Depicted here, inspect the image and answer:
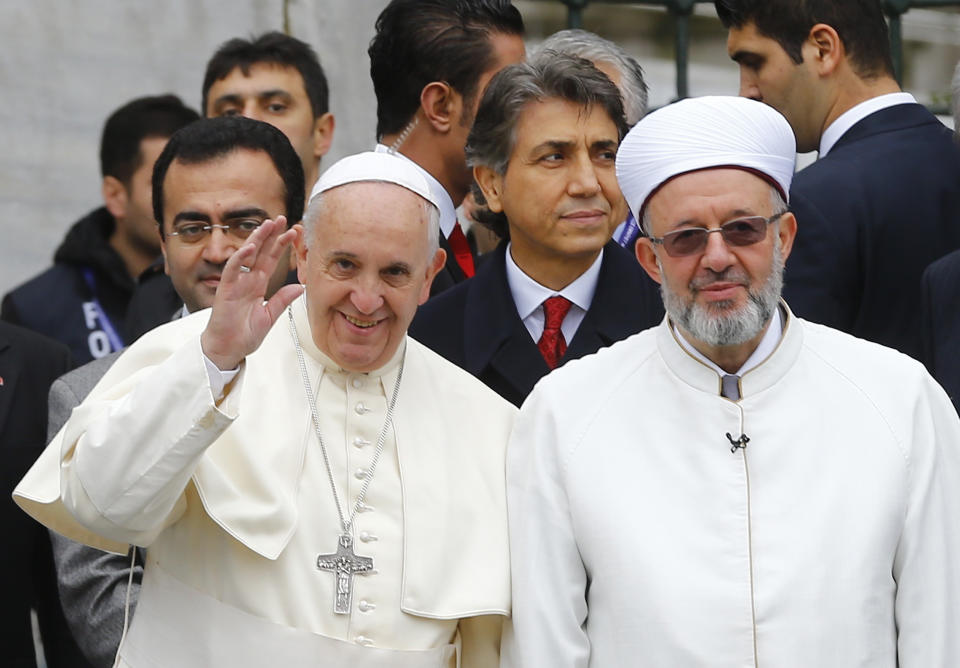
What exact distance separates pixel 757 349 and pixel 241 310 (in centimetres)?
116

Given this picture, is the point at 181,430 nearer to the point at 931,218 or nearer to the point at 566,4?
the point at 931,218

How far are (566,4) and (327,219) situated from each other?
137 inches

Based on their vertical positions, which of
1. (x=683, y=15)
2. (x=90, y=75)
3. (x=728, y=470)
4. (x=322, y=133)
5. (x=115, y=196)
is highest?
(x=683, y=15)

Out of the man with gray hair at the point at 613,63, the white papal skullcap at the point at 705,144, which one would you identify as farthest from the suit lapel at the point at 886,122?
the white papal skullcap at the point at 705,144

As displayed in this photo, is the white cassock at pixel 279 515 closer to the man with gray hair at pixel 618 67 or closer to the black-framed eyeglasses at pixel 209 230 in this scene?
the black-framed eyeglasses at pixel 209 230

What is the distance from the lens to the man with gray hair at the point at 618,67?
18.4ft

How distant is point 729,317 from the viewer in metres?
3.95

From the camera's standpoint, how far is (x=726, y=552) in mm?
3791

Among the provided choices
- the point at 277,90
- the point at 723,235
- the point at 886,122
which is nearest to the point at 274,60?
the point at 277,90

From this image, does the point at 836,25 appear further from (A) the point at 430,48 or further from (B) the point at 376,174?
(B) the point at 376,174

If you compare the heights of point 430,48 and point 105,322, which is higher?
point 430,48

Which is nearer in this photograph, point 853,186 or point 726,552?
point 726,552

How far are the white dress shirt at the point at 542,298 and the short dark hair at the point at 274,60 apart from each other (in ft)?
6.97

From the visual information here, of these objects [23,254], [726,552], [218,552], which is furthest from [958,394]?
[23,254]
